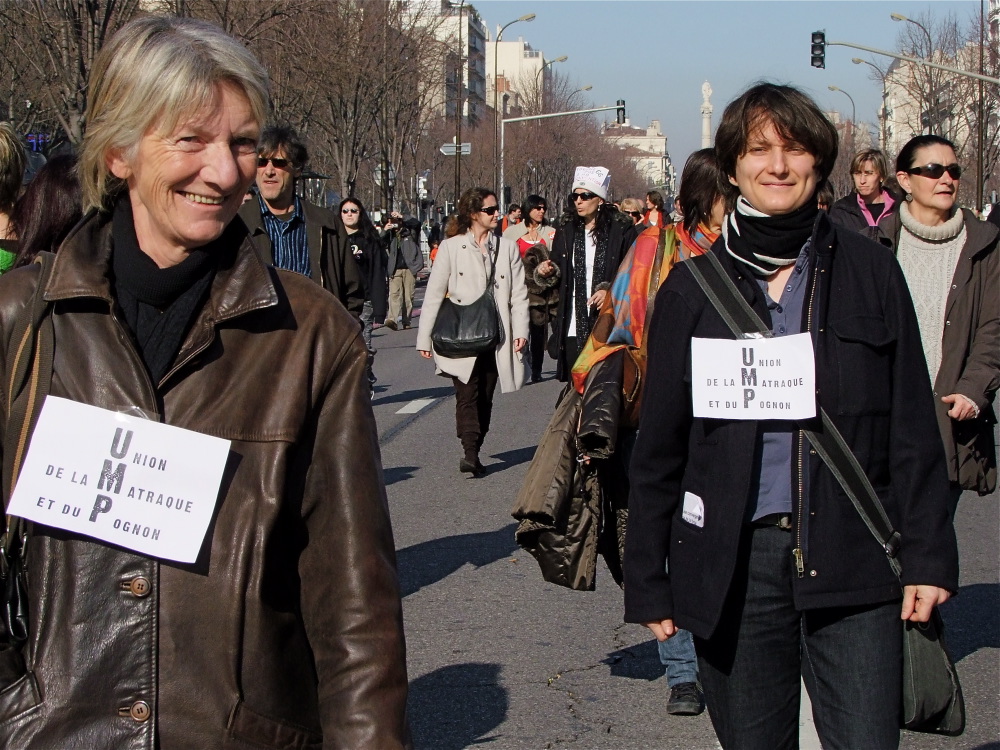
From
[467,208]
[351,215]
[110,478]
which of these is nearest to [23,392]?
[110,478]

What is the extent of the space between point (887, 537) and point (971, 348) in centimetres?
248

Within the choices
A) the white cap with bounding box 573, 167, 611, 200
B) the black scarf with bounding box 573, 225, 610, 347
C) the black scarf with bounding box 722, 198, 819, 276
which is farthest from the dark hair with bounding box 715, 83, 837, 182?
the white cap with bounding box 573, 167, 611, 200

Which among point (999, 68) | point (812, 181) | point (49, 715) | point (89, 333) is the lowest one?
point (49, 715)

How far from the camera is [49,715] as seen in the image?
74.0 inches

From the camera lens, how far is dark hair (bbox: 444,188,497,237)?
9.78 metres

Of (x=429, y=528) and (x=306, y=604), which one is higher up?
(x=306, y=604)

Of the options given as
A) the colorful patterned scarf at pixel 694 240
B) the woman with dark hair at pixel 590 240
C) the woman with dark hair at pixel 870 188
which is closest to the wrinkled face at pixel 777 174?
the colorful patterned scarf at pixel 694 240

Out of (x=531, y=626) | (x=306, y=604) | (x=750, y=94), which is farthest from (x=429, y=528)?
(x=306, y=604)

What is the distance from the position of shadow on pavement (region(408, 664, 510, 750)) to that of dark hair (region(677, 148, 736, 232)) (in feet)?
6.08

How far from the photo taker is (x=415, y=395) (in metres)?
13.9

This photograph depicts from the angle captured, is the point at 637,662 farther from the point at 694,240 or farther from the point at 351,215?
the point at 351,215

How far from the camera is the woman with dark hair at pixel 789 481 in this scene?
2889 mm

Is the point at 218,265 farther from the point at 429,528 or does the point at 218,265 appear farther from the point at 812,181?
the point at 429,528

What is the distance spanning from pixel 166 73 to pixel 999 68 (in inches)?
→ 1642
